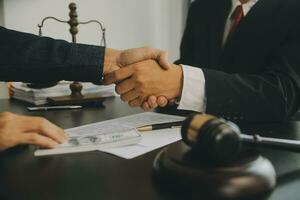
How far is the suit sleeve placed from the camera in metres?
1.14

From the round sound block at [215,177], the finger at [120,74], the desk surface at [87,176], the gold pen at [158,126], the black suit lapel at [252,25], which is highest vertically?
the black suit lapel at [252,25]

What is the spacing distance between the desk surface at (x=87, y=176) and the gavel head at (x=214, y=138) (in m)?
0.08

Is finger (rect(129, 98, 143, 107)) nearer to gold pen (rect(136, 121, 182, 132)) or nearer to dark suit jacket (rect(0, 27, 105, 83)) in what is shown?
dark suit jacket (rect(0, 27, 105, 83))

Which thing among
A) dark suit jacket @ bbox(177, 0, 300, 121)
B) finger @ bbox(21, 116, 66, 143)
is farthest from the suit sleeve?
finger @ bbox(21, 116, 66, 143)

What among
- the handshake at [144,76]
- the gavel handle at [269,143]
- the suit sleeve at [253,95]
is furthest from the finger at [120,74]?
the gavel handle at [269,143]

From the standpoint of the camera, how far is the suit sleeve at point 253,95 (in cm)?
114

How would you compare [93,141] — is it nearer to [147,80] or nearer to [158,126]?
[158,126]

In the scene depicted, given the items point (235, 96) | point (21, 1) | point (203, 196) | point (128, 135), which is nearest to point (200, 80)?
point (235, 96)

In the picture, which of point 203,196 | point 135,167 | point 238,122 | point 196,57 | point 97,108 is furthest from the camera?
point 196,57

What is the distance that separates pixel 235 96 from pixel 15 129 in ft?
1.90

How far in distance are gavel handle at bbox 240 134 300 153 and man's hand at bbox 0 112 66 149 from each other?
40cm

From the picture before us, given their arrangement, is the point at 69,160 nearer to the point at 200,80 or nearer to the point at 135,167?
the point at 135,167

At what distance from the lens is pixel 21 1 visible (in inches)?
81.4

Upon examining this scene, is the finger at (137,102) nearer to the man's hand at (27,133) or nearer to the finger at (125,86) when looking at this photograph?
the finger at (125,86)
